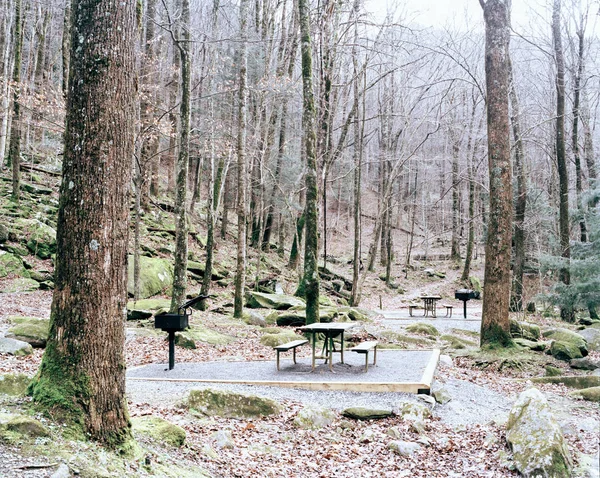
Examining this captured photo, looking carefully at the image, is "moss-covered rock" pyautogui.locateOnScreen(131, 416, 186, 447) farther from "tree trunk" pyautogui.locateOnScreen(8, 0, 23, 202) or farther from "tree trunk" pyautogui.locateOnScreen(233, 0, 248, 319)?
"tree trunk" pyautogui.locateOnScreen(8, 0, 23, 202)

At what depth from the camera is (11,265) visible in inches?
533

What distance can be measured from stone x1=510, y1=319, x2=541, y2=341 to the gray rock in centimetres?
1018

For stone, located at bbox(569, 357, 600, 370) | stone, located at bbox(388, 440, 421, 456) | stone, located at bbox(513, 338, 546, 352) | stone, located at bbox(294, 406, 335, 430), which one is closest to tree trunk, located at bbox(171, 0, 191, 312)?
stone, located at bbox(294, 406, 335, 430)

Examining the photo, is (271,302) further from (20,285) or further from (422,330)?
(20,285)

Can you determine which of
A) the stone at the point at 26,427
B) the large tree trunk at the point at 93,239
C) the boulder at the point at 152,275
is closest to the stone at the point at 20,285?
the boulder at the point at 152,275

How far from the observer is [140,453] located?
3492mm

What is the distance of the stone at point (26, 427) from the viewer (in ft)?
10.0

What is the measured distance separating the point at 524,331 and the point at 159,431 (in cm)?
1004

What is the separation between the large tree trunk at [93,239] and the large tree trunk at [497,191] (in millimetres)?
8149

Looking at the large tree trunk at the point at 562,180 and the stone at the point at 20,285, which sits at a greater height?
the large tree trunk at the point at 562,180

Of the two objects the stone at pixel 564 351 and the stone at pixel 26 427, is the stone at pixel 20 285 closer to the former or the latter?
the stone at pixel 26 427

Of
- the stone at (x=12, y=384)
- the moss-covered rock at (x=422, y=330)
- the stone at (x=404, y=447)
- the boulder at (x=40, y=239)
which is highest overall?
the boulder at (x=40, y=239)

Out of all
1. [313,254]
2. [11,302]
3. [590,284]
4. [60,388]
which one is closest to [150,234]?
[11,302]

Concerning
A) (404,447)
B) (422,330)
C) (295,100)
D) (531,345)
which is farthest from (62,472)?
(295,100)
